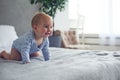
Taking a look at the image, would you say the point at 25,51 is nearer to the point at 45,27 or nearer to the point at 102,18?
the point at 45,27

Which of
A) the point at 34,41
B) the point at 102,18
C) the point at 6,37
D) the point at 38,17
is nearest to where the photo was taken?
the point at 38,17

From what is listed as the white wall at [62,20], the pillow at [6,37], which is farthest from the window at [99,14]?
the pillow at [6,37]

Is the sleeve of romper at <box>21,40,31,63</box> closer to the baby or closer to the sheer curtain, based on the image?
the baby

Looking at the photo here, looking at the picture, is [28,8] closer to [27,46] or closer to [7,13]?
[7,13]

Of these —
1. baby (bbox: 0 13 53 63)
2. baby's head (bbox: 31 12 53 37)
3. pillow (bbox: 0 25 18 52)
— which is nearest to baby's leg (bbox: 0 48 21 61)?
baby (bbox: 0 13 53 63)

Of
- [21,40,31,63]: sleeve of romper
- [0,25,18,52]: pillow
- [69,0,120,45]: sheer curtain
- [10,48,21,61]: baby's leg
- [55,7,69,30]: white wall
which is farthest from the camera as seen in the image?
[55,7,69,30]: white wall

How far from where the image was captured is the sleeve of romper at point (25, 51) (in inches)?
63.7

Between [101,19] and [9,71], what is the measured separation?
3612mm

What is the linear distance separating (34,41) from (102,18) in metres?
3.11

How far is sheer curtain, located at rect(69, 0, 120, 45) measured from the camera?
4539 mm

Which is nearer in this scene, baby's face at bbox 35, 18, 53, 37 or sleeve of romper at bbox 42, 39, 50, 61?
baby's face at bbox 35, 18, 53, 37

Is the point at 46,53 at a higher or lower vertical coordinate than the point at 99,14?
lower

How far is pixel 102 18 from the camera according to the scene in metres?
4.68

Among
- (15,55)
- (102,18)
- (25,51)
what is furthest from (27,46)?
(102,18)
